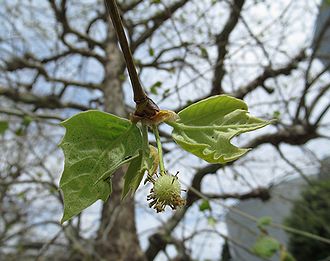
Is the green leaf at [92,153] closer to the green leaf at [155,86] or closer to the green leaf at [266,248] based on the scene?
the green leaf at [155,86]

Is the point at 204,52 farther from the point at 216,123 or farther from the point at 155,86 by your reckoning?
the point at 216,123

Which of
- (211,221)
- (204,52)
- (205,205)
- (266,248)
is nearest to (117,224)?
(211,221)

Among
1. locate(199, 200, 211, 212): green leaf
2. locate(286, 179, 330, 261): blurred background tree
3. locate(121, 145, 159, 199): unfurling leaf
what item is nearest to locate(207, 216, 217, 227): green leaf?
locate(199, 200, 211, 212): green leaf

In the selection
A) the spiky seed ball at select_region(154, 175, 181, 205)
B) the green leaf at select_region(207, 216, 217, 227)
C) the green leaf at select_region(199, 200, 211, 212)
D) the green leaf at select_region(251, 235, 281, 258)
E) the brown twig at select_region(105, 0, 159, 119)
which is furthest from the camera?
the green leaf at select_region(207, 216, 217, 227)

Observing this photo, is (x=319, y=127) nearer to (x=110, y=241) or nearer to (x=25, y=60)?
(x=110, y=241)

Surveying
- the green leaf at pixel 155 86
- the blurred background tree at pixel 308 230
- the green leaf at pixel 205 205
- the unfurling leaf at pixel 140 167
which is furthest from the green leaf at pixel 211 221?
the blurred background tree at pixel 308 230

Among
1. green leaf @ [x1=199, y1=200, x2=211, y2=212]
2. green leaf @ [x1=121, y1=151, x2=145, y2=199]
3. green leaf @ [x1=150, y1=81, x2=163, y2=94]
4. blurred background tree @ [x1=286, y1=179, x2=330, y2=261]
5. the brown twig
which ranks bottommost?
green leaf @ [x1=121, y1=151, x2=145, y2=199]

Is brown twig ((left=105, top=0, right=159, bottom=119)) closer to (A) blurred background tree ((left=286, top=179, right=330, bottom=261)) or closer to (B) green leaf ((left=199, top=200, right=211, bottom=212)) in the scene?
(B) green leaf ((left=199, top=200, right=211, bottom=212))
